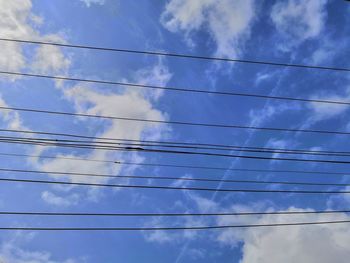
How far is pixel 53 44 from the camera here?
16453 mm

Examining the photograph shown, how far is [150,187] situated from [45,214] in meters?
4.65

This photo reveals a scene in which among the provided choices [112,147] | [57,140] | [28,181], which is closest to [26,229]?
[28,181]

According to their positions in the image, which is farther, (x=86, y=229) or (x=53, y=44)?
(x=86, y=229)

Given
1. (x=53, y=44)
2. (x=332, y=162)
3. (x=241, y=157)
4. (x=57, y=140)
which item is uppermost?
(x=53, y=44)

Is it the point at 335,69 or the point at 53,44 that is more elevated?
the point at 53,44

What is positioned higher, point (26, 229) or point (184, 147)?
point (184, 147)

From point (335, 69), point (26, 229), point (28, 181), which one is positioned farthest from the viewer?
point (335, 69)

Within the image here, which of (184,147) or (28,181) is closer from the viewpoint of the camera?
(28,181)

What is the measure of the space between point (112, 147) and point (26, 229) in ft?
16.2

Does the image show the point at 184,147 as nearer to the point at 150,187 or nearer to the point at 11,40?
the point at 150,187

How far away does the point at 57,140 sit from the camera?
637 inches

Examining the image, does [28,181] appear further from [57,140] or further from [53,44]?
[53,44]

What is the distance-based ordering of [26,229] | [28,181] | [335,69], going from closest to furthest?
[28,181], [26,229], [335,69]

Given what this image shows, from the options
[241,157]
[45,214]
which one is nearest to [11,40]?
[45,214]
